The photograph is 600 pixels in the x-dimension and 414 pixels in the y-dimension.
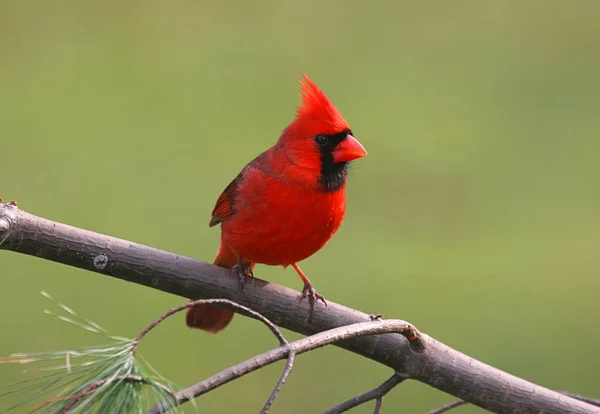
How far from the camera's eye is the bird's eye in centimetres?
224

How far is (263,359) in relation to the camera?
125cm

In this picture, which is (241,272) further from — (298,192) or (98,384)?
(98,384)

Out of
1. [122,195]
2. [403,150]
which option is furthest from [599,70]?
[122,195]

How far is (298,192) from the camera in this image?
219 cm

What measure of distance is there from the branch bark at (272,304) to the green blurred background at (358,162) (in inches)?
65.5

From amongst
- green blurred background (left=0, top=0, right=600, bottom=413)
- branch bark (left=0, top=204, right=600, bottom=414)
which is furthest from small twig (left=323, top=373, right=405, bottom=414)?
green blurred background (left=0, top=0, right=600, bottom=413)

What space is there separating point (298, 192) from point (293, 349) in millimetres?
922

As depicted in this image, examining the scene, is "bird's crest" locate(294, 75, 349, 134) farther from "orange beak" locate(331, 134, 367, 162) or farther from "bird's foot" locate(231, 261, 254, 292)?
"bird's foot" locate(231, 261, 254, 292)

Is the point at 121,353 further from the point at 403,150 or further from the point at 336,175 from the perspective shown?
the point at 403,150

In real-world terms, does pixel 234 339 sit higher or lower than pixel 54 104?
lower

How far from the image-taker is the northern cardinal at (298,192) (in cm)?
217

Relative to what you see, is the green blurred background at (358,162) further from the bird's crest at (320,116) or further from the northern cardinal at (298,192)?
the bird's crest at (320,116)

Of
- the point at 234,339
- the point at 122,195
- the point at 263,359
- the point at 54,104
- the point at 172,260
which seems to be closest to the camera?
the point at 263,359

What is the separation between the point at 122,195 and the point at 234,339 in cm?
90
